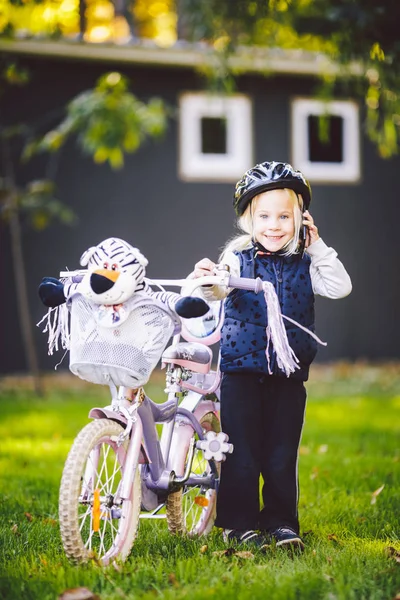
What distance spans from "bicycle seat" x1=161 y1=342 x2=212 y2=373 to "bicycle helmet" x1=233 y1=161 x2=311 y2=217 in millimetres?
660

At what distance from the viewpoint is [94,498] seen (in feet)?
10.5

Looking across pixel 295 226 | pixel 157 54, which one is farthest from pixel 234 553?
pixel 157 54

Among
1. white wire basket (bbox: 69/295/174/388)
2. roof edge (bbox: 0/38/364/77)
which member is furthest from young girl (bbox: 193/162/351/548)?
roof edge (bbox: 0/38/364/77)

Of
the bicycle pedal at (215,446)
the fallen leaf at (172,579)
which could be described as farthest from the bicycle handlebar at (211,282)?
the fallen leaf at (172,579)

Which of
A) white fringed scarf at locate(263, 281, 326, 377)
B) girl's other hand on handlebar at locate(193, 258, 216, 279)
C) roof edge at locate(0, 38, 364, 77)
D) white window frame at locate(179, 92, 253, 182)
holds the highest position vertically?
roof edge at locate(0, 38, 364, 77)

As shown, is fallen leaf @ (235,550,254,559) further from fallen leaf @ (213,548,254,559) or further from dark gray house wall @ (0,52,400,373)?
dark gray house wall @ (0,52,400,373)

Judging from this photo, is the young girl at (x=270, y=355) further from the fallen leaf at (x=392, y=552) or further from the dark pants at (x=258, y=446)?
the fallen leaf at (x=392, y=552)

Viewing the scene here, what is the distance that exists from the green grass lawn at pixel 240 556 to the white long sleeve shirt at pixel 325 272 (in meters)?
1.07

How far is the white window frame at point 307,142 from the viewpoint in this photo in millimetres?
11961

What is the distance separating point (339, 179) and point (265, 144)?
1.19 m

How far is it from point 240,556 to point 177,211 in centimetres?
867

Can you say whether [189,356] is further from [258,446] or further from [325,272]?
[325,272]

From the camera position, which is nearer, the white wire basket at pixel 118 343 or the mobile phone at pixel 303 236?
the white wire basket at pixel 118 343

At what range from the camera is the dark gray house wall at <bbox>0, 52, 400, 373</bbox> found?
36.2 feet
